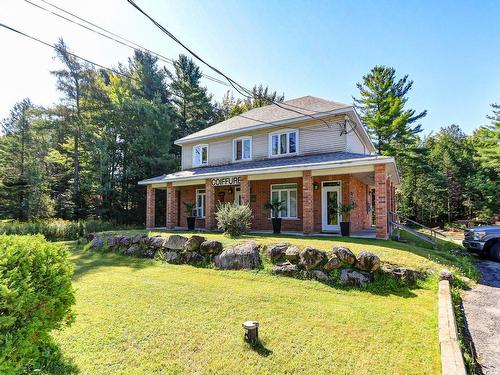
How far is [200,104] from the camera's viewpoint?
31.1 metres

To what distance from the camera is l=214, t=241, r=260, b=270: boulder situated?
28.1ft

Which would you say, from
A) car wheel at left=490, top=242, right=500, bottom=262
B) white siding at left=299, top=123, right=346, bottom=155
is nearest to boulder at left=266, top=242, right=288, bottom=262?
white siding at left=299, top=123, right=346, bottom=155

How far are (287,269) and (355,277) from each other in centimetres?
181

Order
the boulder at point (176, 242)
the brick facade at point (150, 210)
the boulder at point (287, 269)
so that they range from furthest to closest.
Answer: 1. the brick facade at point (150, 210)
2. the boulder at point (176, 242)
3. the boulder at point (287, 269)

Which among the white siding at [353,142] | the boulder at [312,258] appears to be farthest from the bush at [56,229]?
the white siding at [353,142]

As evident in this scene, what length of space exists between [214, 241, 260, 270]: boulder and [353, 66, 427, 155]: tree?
83.3 feet

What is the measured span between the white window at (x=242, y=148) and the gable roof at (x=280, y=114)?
0.76 meters

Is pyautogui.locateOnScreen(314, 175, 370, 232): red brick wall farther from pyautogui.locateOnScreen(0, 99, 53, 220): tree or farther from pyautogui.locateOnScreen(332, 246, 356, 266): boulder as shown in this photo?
pyautogui.locateOnScreen(0, 99, 53, 220): tree

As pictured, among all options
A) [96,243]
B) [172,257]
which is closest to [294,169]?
[172,257]

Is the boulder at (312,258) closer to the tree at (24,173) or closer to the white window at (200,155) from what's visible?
the white window at (200,155)

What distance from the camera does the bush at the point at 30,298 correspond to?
278cm

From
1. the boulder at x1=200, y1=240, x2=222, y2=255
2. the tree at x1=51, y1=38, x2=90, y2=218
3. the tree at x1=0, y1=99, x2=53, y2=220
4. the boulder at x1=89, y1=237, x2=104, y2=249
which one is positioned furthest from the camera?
the tree at x1=0, y1=99, x2=53, y2=220

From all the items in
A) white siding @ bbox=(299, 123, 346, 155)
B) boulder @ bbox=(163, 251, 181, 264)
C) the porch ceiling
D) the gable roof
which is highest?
the gable roof

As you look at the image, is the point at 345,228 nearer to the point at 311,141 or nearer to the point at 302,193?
the point at 302,193
